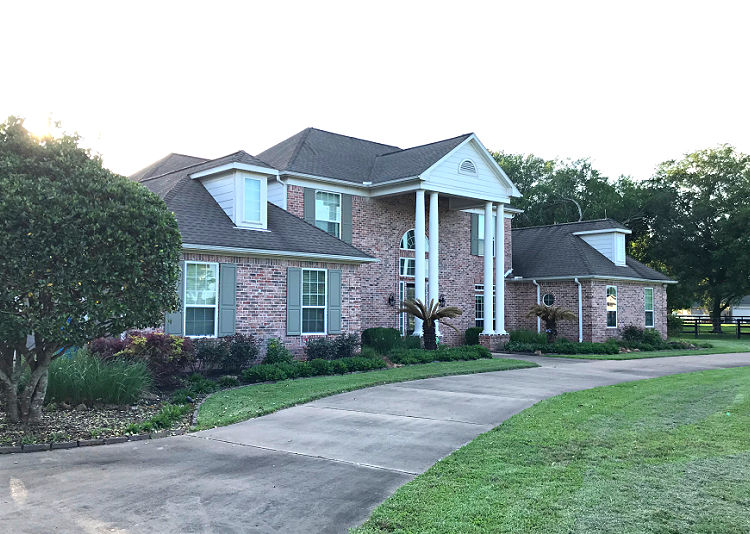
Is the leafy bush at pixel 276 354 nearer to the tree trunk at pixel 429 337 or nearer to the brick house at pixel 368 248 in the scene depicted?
the brick house at pixel 368 248

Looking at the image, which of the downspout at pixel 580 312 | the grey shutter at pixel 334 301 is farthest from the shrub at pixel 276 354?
the downspout at pixel 580 312

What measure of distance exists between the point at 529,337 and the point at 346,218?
8.58m

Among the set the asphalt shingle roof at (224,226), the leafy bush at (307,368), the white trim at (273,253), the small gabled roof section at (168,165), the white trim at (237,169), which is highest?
the small gabled roof section at (168,165)

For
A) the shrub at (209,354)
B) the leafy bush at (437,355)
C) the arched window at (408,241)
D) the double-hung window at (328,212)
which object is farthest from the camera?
the arched window at (408,241)

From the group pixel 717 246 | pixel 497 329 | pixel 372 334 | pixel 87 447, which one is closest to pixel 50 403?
pixel 87 447

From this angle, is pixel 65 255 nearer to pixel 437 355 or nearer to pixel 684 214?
pixel 437 355

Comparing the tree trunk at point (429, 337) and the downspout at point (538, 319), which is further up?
the downspout at point (538, 319)

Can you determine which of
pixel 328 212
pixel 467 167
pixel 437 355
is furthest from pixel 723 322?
pixel 328 212

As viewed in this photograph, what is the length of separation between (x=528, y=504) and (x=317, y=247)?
13.1m

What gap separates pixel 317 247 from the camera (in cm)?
1784

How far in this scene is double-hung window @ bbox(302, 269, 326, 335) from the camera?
17.7 metres

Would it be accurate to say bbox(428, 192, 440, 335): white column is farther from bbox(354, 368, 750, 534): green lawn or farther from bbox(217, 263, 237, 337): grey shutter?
bbox(354, 368, 750, 534): green lawn

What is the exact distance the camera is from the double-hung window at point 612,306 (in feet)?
88.6

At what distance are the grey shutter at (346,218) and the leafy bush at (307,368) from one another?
5.71m
